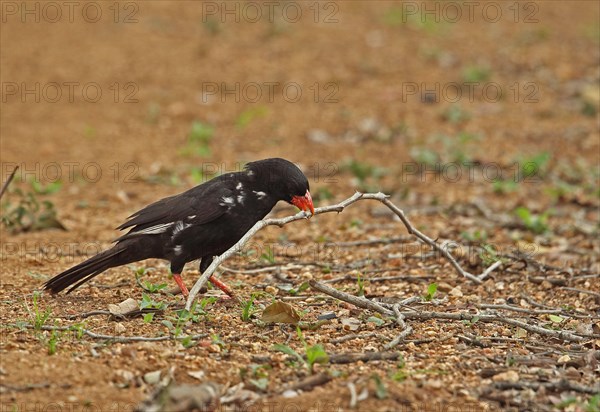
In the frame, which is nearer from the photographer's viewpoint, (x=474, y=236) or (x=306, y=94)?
(x=474, y=236)

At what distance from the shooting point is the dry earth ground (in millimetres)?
4238

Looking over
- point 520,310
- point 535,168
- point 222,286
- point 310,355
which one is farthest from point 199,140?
point 310,355

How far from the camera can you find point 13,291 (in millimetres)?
5664

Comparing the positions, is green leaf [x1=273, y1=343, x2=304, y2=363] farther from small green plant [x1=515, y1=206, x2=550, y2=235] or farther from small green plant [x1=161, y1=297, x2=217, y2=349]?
small green plant [x1=515, y1=206, x2=550, y2=235]

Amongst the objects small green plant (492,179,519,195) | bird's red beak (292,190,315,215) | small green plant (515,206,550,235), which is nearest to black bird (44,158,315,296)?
bird's red beak (292,190,315,215)

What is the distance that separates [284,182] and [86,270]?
1345mm

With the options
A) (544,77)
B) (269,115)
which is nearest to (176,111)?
(269,115)

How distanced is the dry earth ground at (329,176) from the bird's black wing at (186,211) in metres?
0.47

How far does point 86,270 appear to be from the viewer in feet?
17.9

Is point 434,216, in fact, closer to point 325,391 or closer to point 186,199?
point 186,199

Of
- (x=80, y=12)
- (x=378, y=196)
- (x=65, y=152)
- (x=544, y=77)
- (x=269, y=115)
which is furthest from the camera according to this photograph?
(x=80, y=12)

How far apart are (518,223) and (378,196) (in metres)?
3.08

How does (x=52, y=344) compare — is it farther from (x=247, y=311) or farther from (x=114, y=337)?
(x=247, y=311)

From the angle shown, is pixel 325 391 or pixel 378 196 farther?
pixel 378 196
